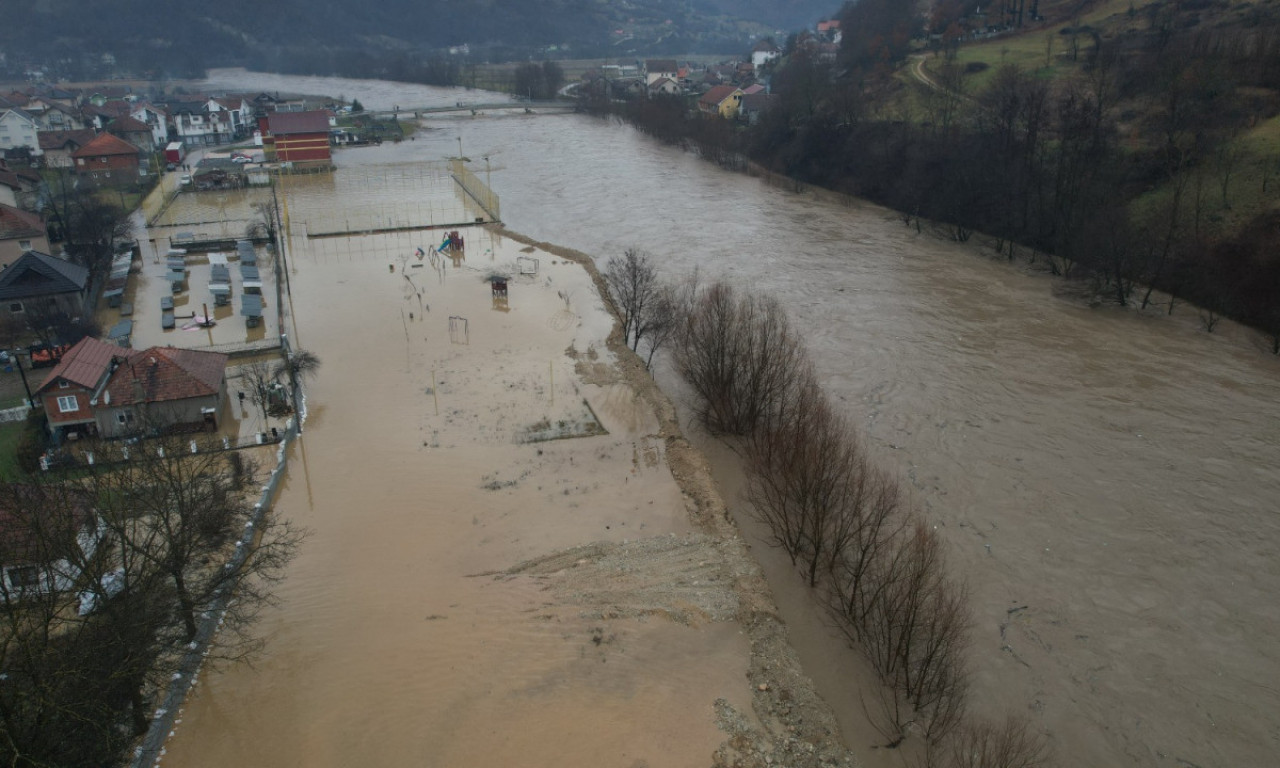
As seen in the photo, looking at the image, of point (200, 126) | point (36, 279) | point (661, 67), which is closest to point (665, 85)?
point (661, 67)

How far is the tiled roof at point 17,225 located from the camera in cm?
2892

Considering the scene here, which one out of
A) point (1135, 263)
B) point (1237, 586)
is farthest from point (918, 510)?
point (1135, 263)

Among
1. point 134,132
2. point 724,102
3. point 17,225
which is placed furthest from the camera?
point 724,102

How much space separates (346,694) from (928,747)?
8493 mm

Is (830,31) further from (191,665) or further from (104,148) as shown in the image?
(191,665)

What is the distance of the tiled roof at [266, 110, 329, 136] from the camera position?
173ft

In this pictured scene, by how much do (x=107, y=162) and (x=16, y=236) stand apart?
22.7 metres

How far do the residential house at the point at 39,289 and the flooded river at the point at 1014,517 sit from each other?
23.0ft

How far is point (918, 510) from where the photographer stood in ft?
52.1

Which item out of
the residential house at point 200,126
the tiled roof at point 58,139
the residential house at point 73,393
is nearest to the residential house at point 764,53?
the residential house at point 200,126

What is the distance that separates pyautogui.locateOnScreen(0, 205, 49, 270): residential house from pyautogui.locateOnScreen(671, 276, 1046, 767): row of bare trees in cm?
2574

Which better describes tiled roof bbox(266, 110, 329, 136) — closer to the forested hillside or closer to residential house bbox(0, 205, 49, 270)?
residential house bbox(0, 205, 49, 270)

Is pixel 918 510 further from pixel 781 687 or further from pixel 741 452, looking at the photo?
pixel 781 687

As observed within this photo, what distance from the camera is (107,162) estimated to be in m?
47.9
